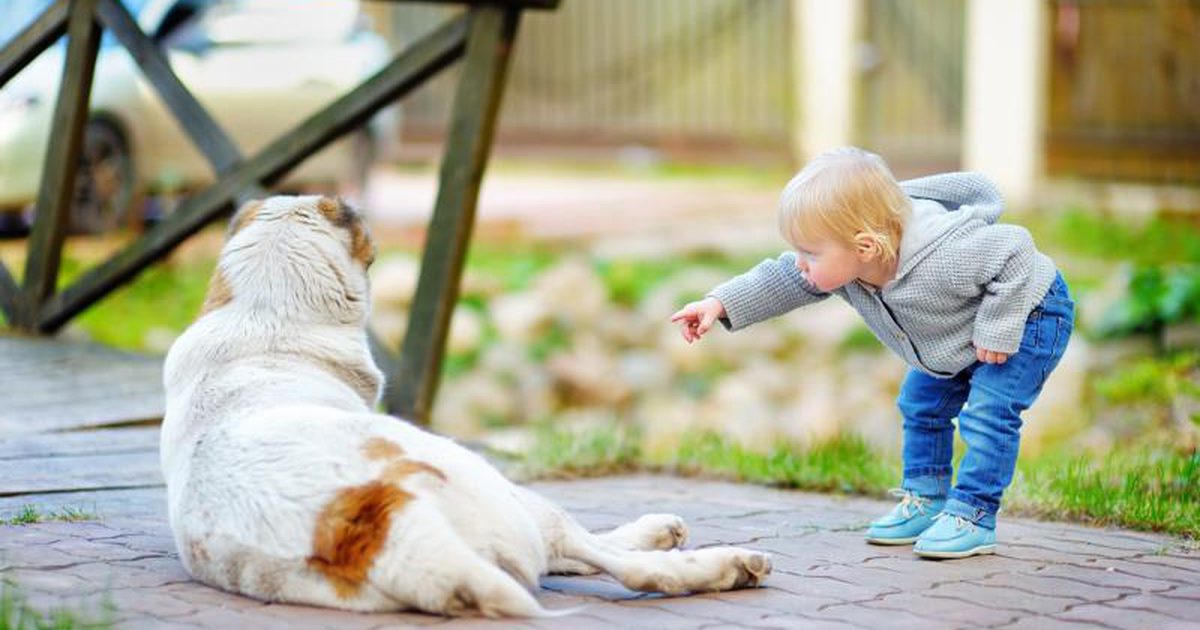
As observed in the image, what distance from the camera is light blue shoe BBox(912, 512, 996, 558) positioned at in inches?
166

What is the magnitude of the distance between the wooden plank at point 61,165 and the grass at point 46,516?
10.1 feet

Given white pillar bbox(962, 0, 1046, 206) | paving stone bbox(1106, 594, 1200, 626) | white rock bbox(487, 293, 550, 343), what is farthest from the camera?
white pillar bbox(962, 0, 1046, 206)

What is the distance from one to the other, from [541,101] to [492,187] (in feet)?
8.98

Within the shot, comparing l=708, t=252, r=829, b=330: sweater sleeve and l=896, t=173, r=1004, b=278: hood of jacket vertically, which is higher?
l=896, t=173, r=1004, b=278: hood of jacket

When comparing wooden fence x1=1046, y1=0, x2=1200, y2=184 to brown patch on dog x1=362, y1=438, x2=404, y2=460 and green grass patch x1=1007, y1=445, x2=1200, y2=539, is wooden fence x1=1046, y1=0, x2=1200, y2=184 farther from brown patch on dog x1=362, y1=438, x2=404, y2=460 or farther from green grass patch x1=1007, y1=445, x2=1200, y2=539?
brown patch on dog x1=362, y1=438, x2=404, y2=460

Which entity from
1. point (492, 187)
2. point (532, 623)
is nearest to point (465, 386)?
point (492, 187)

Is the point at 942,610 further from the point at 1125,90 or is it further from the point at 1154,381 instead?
the point at 1125,90

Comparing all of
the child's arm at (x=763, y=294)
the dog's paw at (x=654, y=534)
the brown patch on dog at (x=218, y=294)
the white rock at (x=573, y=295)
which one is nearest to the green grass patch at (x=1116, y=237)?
the white rock at (x=573, y=295)

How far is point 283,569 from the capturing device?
3.54 metres

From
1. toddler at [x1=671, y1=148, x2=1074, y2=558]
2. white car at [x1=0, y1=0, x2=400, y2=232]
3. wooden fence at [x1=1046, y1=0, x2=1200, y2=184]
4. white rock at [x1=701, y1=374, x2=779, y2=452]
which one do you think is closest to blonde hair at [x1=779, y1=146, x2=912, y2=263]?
toddler at [x1=671, y1=148, x2=1074, y2=558]

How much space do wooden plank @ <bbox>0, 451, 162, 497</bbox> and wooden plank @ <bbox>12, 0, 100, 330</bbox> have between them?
224 centimetres

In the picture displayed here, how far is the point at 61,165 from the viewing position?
24.5 ft

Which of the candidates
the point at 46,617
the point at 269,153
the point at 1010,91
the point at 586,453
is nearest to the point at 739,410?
the point at 269,153

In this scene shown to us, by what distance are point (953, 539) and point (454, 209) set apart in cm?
286
